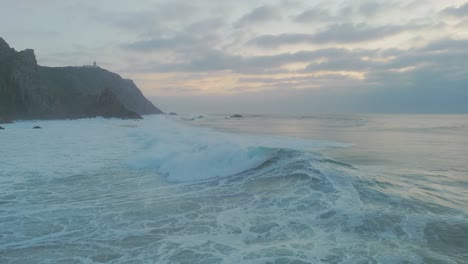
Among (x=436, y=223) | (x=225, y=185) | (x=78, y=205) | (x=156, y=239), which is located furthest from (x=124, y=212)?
(x=436, y=223)

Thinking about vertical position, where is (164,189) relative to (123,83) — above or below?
below

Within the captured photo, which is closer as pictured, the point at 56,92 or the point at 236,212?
the point at 236,212

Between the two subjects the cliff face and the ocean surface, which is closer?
the ocean surface

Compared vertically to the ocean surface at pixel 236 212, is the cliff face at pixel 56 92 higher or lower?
higher

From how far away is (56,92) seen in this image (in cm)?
10956

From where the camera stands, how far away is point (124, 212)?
9.14 m

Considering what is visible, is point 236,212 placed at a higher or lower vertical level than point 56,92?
lower

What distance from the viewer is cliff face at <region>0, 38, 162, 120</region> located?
74688mm

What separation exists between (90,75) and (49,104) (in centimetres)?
7811

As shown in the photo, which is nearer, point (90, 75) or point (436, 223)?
point (436, 223)

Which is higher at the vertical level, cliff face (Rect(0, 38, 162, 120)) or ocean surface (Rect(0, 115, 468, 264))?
cliff face (Rect(0, 38, 162, 120))

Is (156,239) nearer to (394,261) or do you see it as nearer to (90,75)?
(394,261)

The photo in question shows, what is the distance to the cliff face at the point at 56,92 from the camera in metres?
74.7

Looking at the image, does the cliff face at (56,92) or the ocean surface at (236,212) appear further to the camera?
the cliff face at (56,92)
